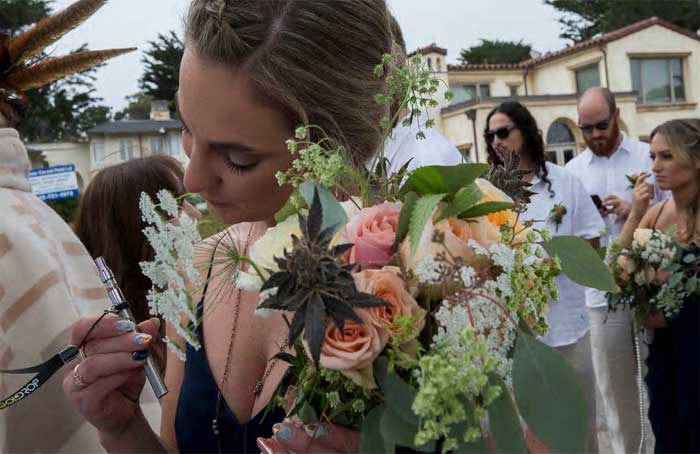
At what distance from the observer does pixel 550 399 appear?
817 mm

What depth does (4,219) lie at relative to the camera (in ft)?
6.59

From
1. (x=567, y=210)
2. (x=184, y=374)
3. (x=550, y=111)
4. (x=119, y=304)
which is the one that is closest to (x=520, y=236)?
(x=119, y=304)

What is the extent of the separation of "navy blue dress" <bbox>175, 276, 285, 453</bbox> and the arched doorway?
79.7ft

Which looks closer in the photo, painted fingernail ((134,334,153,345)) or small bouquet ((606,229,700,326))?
painted fingernail ((134,334,153,345))

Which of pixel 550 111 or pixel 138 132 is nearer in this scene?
pixel 550 111

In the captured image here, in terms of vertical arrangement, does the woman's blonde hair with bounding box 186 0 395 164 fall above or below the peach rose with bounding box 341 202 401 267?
above

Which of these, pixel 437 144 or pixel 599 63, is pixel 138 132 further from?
pixel 437 144

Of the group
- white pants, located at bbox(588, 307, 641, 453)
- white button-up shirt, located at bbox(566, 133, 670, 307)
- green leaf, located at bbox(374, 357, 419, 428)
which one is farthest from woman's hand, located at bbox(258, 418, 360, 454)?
white button-up shirt, located at bbox(566, 133, 670, 307)

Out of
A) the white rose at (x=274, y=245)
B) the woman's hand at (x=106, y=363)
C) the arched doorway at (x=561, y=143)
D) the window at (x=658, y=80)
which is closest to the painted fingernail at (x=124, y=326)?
the woman's hand at (x=106, y=363)

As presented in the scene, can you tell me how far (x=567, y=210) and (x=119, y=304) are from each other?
128 inches

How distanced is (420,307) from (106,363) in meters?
0.71

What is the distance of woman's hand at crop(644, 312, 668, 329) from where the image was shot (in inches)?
145

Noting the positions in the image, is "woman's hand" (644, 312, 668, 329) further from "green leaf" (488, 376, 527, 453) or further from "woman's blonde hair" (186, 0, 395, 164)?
"green leaf" (488, 376, 527, 453)

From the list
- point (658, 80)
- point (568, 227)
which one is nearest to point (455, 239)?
point (568, 227)
